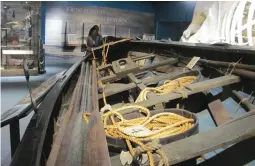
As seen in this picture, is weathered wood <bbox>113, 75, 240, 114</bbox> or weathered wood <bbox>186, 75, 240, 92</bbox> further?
weathered wood <bbox>186, 75, 240, 92</bbox>

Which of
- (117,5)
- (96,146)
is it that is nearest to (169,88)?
(96,146)

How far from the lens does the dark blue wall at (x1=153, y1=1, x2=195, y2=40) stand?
38.5 feet

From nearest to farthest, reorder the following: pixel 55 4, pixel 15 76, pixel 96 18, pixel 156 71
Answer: pixel 156 71 → pixel 15 76 → pixel 55 4 → pixel 96 18

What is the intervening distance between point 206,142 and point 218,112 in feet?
3.29

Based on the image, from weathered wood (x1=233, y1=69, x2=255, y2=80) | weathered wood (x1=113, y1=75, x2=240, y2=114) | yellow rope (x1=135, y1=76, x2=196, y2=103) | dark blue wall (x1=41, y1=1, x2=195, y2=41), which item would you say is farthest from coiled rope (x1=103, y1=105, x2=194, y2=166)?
dark blue wall (x1=41, y1=1, x2=195, y2=41)

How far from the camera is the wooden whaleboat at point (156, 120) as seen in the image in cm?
103

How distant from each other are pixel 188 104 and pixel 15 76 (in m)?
6.98

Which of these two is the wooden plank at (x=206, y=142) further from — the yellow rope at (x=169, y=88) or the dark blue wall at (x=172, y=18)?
the dark blue wall at (x=172, y=18)

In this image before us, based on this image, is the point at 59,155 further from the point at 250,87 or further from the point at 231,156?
the point at 250,87

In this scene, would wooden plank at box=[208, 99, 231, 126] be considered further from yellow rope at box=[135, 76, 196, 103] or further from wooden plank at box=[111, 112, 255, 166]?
wooden plank at box=[111, 112, 255, 166]

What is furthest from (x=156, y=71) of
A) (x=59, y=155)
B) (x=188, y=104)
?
(x=59, y=155)

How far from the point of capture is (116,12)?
38.7ft

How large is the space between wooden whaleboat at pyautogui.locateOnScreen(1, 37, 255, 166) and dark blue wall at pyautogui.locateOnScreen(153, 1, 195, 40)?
9238 millimetres

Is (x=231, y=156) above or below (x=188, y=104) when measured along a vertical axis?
below
